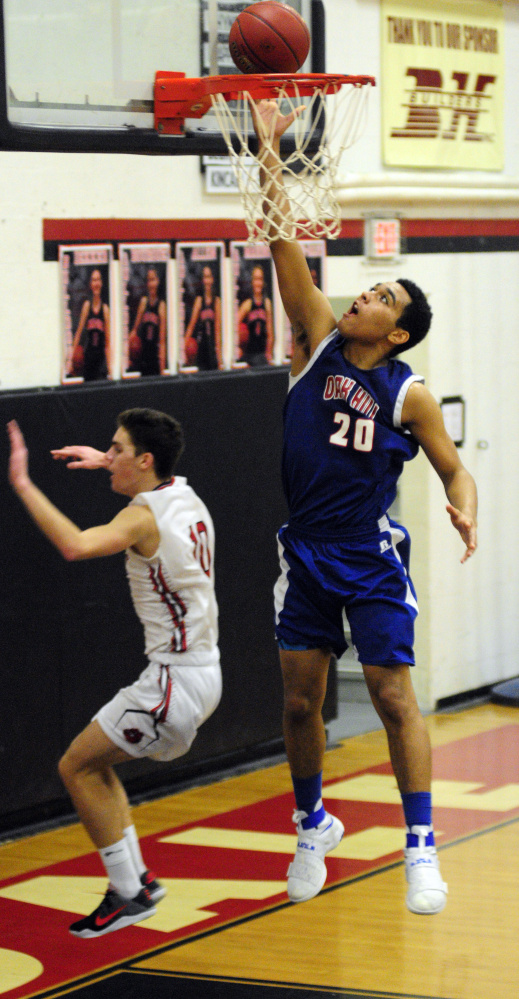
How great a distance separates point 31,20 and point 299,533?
1995mm

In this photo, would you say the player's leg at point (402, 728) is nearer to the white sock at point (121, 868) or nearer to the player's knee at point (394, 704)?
A: the player's knee at point (394, 704)

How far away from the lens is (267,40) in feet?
15.2

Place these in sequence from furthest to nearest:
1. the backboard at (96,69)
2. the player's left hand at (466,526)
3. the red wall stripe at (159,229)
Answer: the red wall stripe at (159,229)
the backboard at (96,69)
the player's left hand at (466,526)

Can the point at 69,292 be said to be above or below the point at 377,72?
below

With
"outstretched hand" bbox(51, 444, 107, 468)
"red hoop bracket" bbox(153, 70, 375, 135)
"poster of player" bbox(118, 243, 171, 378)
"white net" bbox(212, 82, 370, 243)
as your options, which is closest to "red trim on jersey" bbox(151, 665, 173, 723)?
"outstretched hand" bbox(51, 444, 107, 468)

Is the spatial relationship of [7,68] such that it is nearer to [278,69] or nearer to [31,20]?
[31,20]

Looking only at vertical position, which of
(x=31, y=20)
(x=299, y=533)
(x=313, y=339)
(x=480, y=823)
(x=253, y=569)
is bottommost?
(x=480, y=823)

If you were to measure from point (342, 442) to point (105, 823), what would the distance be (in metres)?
1.49

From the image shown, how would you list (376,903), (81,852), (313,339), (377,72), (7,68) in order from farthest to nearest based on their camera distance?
(377,72), (81,852), (376,903), (7,68), (313,339)

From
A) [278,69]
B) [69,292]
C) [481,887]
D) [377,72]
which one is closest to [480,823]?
[481,887]

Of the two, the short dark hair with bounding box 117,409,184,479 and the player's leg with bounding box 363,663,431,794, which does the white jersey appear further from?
the player's leg with bounding box 363,663,431,794

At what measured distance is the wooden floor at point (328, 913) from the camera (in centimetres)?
499

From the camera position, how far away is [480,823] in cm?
680

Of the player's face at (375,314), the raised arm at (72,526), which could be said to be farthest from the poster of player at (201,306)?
the player's face at (375,314)
